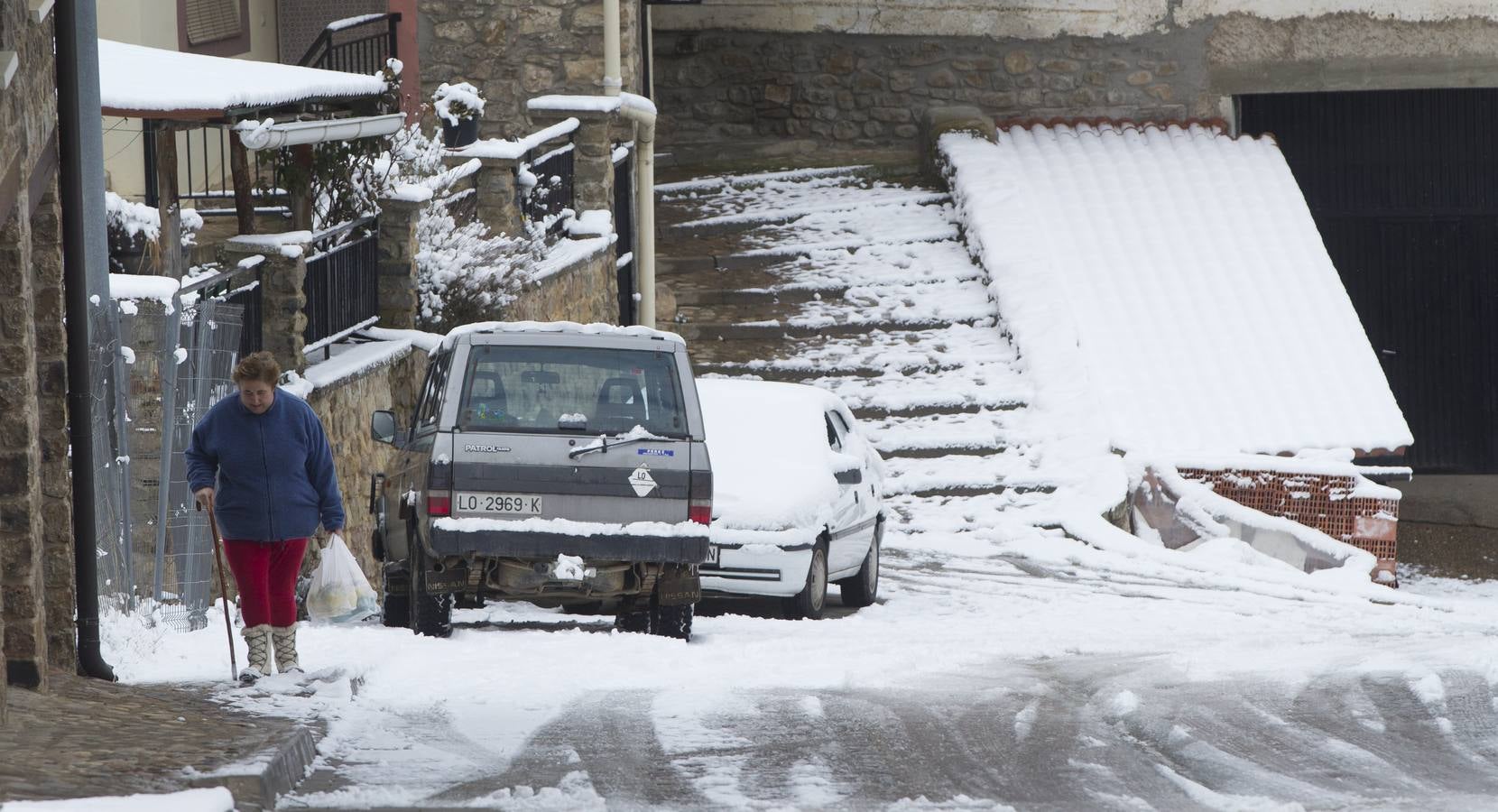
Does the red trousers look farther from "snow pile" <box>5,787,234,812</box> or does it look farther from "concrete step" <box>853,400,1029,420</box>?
"concrete step" <box>853,400,1029,420</box>

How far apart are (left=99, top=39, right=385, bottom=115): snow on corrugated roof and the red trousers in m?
3.08

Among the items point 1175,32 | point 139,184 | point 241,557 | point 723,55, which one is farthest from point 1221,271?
point 241,557

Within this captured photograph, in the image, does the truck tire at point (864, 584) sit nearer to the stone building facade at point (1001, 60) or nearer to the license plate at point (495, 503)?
the license plate at point (495, 503)

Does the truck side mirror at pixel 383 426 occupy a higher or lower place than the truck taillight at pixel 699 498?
higher

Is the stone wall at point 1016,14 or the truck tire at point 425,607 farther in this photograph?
the stone wall at point 1016,14

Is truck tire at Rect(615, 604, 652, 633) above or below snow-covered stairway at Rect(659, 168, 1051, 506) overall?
below

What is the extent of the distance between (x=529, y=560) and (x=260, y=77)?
12.1 feet

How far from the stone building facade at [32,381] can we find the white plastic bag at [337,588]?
40.7 inches

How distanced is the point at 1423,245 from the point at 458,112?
11504mm

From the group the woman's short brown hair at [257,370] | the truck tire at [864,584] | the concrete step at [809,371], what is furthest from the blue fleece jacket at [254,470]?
the concrete step at [809,371]

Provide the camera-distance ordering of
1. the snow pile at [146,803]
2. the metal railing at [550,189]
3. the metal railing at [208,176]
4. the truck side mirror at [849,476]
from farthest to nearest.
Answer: the metal railing at [550,189] → the metal railing at [208,176] → the truck side mirror at [849,476] → the snow pile at [146,803]

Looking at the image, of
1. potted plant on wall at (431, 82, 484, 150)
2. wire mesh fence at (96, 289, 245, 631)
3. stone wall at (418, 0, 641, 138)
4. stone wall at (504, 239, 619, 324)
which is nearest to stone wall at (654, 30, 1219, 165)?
stone wall at (418, 0, 641, 138)

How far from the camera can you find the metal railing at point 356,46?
72.1ft

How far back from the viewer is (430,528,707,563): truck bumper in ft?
34.8
